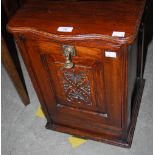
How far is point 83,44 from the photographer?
0.87 m

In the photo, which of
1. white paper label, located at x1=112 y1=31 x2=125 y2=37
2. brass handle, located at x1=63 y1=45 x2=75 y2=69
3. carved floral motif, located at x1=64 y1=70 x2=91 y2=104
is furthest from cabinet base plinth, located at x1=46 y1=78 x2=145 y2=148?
white paper label, located at x1=112 y1=31 x2=125 y2=37

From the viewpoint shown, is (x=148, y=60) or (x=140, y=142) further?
(x=148, y=60)

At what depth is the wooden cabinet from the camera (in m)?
0.85

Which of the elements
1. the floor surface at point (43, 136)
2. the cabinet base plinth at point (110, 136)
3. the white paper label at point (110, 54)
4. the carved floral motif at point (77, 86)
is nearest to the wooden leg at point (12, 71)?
the floor surface at point (43, 136)

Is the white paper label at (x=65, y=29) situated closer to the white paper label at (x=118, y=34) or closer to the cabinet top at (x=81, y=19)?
the cabinet top at (x=81, y=19)

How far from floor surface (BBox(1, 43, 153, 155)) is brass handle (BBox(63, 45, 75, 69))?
56cm

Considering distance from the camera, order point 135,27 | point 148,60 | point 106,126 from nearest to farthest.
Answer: point 135,27
point 106,126
point 148,60

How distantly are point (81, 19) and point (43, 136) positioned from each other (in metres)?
0.75

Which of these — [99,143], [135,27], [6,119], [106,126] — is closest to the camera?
[135,27]

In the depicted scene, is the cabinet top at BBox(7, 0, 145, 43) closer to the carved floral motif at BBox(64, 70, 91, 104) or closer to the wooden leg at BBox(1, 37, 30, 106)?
the carved floral motif at BBox(64, 70, 91, 104)

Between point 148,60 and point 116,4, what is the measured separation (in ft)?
2.74

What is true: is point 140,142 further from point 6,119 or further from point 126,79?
point 6,119

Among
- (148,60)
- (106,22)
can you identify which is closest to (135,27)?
(106,22)

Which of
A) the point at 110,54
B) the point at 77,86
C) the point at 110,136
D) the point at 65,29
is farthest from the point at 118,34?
the point at 110,136
